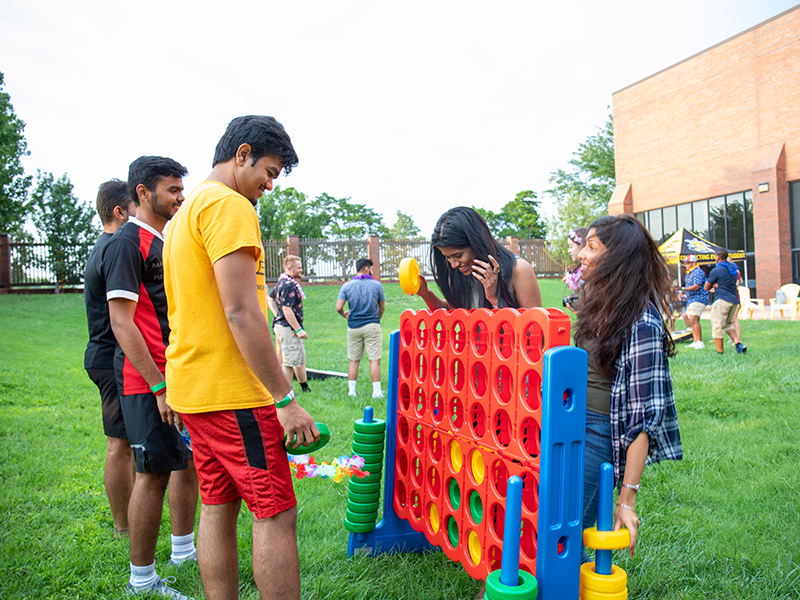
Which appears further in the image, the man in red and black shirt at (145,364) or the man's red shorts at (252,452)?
the man in red and black shirt at (145,364)

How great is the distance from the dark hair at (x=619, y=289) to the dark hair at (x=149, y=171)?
2.11m

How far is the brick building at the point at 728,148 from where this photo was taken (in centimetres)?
2112

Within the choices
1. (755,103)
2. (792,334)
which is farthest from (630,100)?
(792,334)

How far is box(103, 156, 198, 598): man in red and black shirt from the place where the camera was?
8.04 ft

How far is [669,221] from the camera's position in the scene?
26.3m

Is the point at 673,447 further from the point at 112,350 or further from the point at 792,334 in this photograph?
the point at 792,334

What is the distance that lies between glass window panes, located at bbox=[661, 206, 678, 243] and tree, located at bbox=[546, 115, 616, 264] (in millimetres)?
5445

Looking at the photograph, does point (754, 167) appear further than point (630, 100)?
No

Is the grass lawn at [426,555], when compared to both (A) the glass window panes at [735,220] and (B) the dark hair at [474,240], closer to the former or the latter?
(B) the dark hair at [474,240]

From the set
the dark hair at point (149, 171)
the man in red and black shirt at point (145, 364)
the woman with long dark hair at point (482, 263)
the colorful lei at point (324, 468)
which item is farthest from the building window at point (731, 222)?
the man in red and black shirt at point (145, 364)

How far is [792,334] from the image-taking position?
10859 mm

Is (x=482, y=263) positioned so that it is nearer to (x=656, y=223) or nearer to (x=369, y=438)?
(x=369, y=438)

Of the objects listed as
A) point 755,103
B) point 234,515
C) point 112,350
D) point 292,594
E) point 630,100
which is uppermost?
point 630,100

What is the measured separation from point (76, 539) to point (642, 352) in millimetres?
3278
